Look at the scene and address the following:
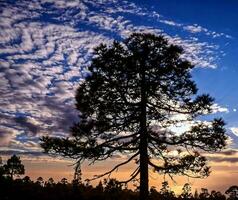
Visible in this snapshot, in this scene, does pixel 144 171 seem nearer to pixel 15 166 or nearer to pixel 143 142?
pixel 143 142

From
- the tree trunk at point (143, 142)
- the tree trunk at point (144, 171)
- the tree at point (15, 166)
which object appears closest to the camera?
the tree trunk at point (144, 171)

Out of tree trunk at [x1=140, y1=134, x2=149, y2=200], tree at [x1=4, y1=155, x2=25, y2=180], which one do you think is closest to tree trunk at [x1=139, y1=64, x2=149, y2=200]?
tree trunk at [x1=140, y1=134, x2=149, y2=200]

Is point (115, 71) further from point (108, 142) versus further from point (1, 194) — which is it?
point (1, 194)

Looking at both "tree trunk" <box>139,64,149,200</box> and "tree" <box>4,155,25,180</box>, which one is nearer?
"tree trunk" <box>139,64,149,200</box>

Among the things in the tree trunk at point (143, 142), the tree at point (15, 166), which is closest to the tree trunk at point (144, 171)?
the tree trunk at point (143, 142)

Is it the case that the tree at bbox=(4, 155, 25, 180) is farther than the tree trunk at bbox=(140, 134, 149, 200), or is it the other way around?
the tree at bbox=(4, 155, 25, 180)

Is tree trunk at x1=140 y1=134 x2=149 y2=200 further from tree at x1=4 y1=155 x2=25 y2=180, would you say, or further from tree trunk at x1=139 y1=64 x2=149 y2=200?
tree at x1=4 y1=155 x2=25 y2=180

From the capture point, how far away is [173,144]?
22.7 meters

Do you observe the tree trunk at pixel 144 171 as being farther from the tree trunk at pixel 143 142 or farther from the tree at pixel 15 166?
the tree at pixel 15 166

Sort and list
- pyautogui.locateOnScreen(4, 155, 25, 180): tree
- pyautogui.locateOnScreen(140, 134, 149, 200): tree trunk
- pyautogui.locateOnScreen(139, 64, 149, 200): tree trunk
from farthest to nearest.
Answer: pyautogui.locateOnScreen(4, 155, 25, 180): tree, pyautogui.locateOnScreen(139, 64, 149, 200): tree trunk, pyautogui.locateOnScreen(140, 134, 149, 200): tree trunk

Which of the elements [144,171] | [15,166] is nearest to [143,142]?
[144,171]

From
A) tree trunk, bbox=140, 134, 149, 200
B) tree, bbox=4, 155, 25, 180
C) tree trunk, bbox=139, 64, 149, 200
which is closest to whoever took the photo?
tree trunk, bbox=140, 134, 149, 200

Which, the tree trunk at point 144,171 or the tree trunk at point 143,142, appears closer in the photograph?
the tree trunk at point 144,171

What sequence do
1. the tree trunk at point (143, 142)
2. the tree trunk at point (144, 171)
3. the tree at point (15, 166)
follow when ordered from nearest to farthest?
1. the tree trunk at point (144, 171)
2. the tree trunk at point (143, 142)
3. the tree at point (15, 166)
